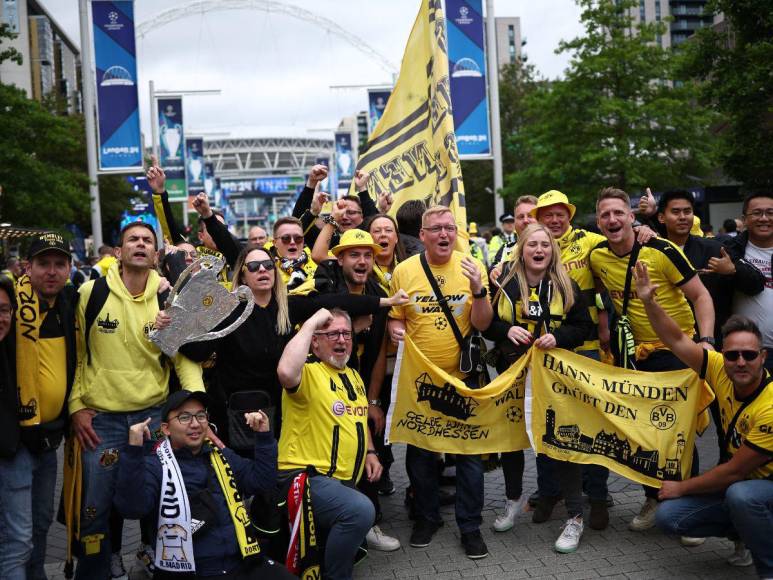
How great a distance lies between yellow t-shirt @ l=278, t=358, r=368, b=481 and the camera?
493 centimetres

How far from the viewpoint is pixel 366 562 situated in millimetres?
5398

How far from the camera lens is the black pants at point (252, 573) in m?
4.30

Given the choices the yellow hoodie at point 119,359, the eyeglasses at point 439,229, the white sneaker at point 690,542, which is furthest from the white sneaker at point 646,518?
the yellow hoodie at point 119,359

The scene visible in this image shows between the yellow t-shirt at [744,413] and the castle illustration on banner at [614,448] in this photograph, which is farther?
the castle illustration on banner at [614,448]

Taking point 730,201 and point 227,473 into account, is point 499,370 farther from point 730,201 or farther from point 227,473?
point 730,201

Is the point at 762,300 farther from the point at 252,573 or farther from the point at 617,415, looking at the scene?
the point at 252,573

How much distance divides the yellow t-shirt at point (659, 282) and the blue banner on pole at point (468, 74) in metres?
13.2

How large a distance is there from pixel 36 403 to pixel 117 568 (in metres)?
1.33

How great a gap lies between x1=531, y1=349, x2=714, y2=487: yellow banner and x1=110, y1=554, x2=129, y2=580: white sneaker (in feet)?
8.90

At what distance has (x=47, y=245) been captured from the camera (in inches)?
182

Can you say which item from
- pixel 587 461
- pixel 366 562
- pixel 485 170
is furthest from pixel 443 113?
pixel 485 170

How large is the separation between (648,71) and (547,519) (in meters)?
24.0

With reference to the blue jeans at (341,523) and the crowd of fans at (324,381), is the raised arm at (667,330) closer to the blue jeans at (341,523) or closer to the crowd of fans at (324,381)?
the crowd of fans at (324,381)

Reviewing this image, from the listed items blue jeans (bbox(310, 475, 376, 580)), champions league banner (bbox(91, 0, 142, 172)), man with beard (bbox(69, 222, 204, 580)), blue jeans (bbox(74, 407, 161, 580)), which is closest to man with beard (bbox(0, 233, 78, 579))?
man with beard (bbox(69, 222, 204, 580))
